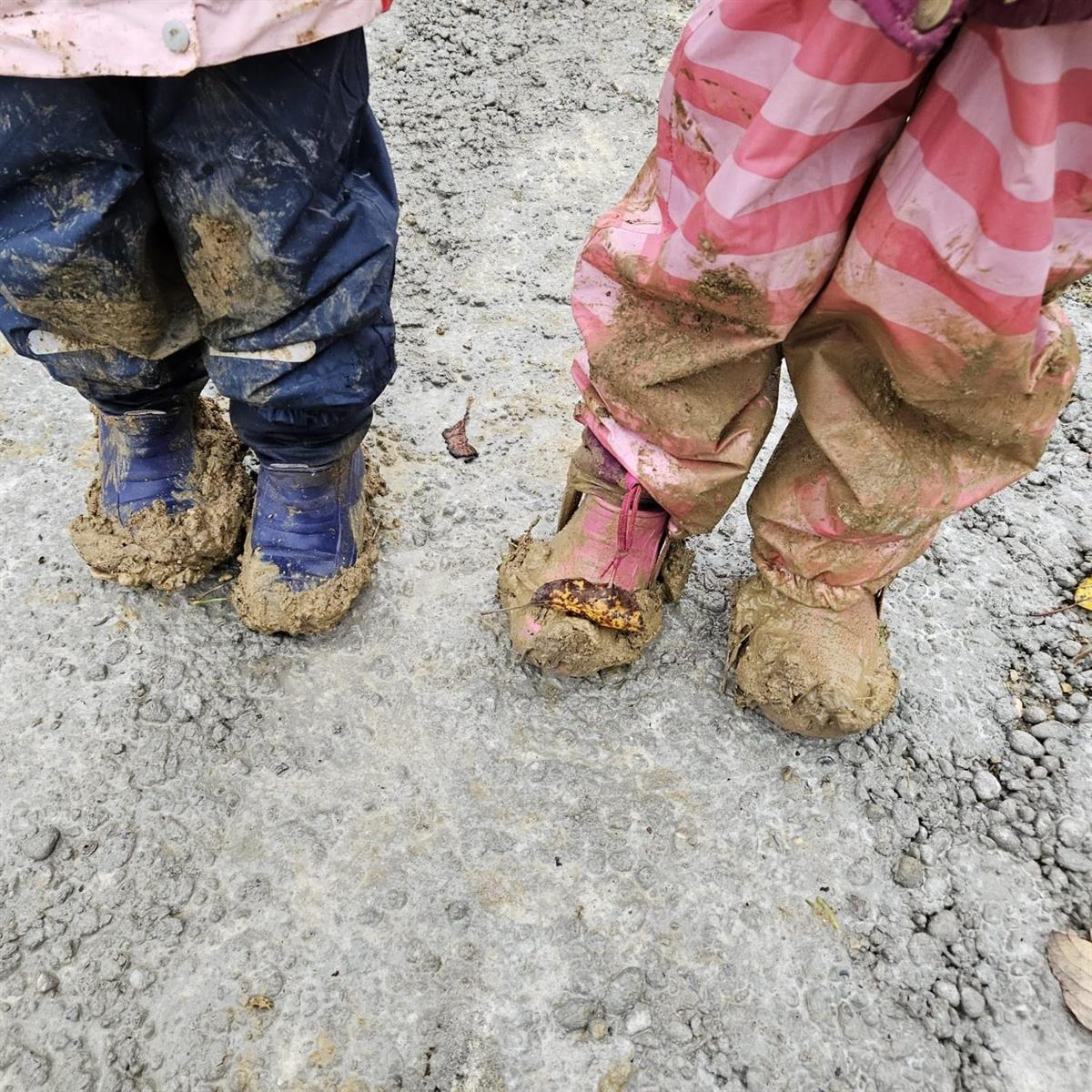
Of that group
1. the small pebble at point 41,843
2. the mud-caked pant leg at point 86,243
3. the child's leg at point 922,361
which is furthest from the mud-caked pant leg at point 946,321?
the small pebble at point 41,843

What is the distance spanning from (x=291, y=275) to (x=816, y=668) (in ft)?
2.45

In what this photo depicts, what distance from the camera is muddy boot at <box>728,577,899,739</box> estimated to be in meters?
1.05

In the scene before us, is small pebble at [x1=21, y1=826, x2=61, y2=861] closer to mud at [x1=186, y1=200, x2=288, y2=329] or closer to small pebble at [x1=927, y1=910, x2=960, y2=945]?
mud at [x1=186, y1=200, x2=288, y2=329]

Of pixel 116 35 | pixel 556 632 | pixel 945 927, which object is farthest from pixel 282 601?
pixel 945 927

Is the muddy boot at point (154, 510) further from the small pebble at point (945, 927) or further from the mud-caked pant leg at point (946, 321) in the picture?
the small pebble at point (945, 927)

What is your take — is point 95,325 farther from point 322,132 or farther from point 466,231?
point 466,231

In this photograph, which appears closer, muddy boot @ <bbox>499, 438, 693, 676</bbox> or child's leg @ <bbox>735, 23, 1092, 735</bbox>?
child's leg @ <bbox>735, 23, 1092, 735</bbox>

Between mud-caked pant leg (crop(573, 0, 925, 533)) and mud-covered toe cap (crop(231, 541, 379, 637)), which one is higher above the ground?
mud-caked pant leg (crop(573, 0, 925, 533))

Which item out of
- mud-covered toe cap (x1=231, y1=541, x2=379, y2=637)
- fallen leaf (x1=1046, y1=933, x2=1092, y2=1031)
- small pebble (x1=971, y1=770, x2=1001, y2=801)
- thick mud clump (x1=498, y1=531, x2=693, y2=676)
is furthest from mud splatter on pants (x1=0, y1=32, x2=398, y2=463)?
fallen leaf (x1=1046, y1=933, x2=1092, y2=1031)

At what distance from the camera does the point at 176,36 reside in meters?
0.70

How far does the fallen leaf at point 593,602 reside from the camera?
1096 millimetres

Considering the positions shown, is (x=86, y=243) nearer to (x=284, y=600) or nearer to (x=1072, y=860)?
(x=284, y=600)

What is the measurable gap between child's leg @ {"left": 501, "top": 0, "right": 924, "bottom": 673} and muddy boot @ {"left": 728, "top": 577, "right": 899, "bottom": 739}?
0.49 ft

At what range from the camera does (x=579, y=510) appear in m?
1.12
